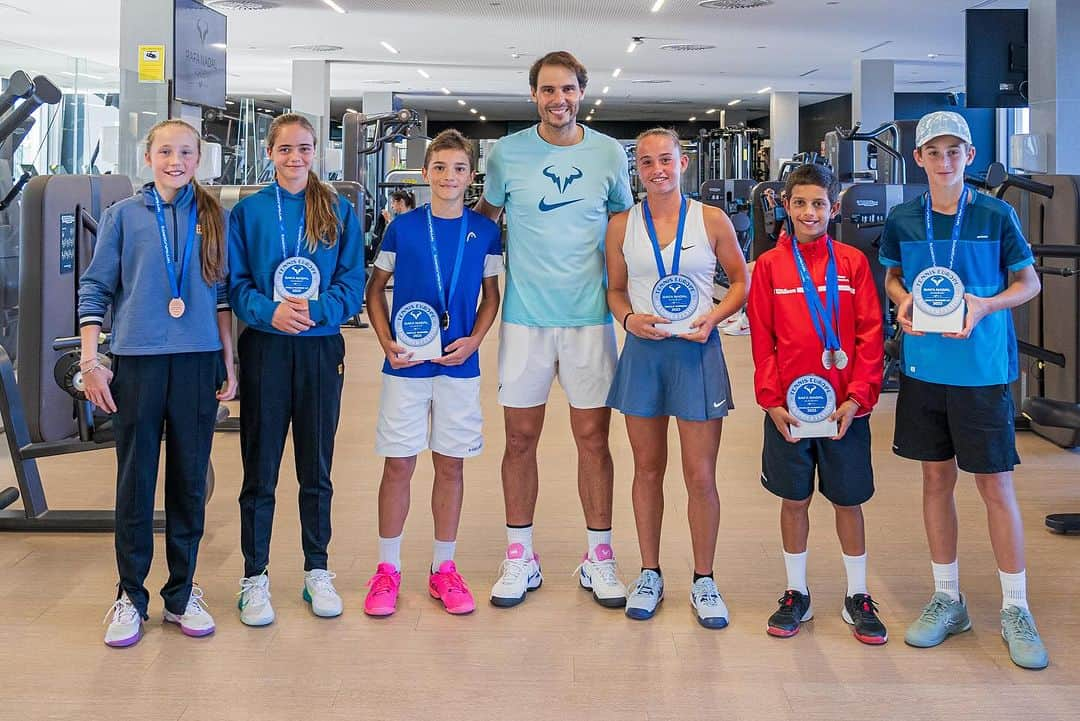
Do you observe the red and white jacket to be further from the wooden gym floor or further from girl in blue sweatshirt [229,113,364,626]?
girl in blue sweatshirt [229,113,364,626]

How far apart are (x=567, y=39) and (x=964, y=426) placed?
43.2ft

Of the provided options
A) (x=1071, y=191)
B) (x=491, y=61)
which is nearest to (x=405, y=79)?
(x=491, y=61)

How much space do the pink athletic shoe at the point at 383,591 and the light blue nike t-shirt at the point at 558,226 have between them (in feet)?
2.63

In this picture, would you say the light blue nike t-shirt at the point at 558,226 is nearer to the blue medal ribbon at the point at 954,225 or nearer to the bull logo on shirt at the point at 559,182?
the bull logo on shirt at the point at 559,182


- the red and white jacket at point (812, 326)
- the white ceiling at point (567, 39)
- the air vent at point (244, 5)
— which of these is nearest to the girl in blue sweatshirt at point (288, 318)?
the red and white jacket at point (812, 326)

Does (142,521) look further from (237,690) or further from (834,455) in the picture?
(834,455)

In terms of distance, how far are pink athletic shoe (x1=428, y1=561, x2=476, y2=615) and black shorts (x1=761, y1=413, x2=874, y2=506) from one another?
0.90 meters

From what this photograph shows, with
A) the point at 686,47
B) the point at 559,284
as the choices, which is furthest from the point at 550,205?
the point at 686,47

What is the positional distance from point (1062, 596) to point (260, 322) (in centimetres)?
242

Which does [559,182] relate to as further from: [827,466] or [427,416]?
[827,466]

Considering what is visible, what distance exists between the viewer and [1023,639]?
2.88 m

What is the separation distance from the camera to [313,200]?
3.06 metres

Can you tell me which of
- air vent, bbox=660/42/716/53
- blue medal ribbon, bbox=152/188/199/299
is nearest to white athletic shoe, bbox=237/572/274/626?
blue medal ribbon, bbox=152/188/199/299

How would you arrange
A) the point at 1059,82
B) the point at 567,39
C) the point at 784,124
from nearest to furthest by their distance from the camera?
the point at 1059,82 → the point at 567,39 → the point at 784,124
